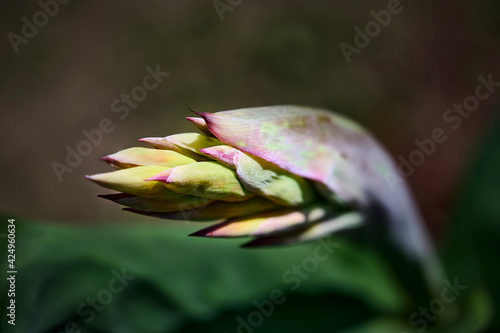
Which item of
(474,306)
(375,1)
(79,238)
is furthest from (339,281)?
(375,1)

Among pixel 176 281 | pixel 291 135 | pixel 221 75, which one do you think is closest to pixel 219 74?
pixel 221 75

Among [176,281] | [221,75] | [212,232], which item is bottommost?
[176,281]

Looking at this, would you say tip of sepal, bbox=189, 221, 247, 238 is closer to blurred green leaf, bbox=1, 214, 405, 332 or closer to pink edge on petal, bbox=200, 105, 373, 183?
pink edge on petal, bbox=200, 105, 373, 183

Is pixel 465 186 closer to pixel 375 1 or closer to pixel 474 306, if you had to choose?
pixel 474 306

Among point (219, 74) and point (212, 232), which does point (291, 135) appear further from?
point (219, 74)

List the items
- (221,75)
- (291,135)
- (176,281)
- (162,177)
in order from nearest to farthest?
(162,177), (291,135), (176,281), (221,75)

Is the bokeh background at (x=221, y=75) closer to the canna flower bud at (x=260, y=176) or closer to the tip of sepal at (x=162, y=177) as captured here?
the canna flower bud at (x=260, y=176)

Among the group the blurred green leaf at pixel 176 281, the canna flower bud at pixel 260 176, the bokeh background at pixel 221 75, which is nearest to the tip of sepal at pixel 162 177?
the canna flower bud at pixel 260 176

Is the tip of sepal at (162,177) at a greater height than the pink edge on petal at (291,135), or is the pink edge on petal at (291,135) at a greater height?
the tip of sepal at (162,177)

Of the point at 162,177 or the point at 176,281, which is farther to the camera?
the point at 176,281
